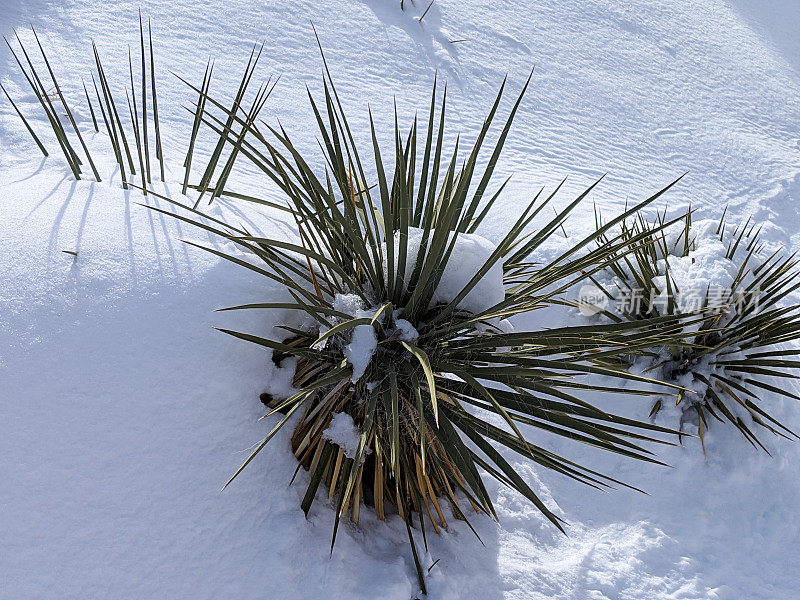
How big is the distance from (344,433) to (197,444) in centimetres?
47

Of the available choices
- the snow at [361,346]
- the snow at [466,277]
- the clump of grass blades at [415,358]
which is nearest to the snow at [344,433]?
the clump of grass blades at [415,358]

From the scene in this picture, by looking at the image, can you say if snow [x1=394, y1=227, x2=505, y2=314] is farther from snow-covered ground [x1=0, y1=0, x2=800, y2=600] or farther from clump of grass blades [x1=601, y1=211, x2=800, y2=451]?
clump of grass blades [x1=601, y1=211, x2=800, y2=451]

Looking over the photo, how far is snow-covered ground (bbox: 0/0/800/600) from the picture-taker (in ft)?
6.12

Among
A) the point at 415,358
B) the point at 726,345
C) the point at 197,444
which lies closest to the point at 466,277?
the point at 415,358

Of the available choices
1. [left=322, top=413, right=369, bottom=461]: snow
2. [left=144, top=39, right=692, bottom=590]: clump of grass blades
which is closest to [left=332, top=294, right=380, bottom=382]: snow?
[left=144, top=39, right=692, bottom=590]: clump of grass blades

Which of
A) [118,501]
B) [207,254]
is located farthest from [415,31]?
[118,501]

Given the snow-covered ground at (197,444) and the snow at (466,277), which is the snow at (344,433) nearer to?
the snow-covered ground at (197,444)

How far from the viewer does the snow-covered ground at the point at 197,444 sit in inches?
73.5

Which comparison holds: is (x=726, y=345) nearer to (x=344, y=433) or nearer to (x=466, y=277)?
(x=466, y=277)

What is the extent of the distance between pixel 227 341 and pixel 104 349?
→ 38 centimetres

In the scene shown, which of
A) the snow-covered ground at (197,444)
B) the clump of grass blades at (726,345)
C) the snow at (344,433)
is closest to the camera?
the snow-covered ground at (197,444)

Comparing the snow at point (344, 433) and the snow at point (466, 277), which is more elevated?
the snow at point (466, 277)

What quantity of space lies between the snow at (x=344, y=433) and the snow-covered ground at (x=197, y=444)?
0.27 metres

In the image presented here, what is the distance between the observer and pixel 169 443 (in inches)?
78.5
